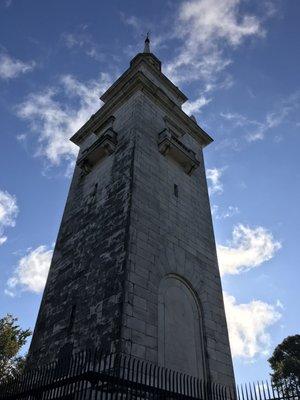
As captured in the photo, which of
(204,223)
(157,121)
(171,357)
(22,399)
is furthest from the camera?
(157,121)

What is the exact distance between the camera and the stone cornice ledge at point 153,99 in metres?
17.5

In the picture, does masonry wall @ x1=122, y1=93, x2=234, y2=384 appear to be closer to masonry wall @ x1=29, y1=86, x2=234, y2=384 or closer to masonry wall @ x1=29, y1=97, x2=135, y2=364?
masonry wall @ x1=29, y1=86, x2=234, y2=384

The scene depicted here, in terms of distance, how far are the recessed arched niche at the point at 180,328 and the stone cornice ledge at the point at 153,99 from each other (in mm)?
9494

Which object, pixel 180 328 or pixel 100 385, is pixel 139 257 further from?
pixel 100 385

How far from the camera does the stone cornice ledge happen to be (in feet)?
57.4

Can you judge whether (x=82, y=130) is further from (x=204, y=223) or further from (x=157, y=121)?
(x=204, y=223)

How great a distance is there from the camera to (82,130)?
20.1 metres

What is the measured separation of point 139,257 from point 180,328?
2.60 metres

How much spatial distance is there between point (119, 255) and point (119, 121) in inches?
320

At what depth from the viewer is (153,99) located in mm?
17734

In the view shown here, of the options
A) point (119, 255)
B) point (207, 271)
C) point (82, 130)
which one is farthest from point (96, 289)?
point (82, 130)

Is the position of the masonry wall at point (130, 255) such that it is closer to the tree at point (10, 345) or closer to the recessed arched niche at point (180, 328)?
the recessed arched niche at point (180, 328)

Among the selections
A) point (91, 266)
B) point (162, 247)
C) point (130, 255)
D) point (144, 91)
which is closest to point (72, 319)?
point (91, 266)

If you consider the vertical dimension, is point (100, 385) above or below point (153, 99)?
below
